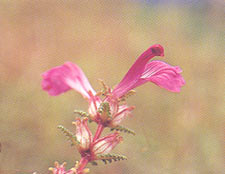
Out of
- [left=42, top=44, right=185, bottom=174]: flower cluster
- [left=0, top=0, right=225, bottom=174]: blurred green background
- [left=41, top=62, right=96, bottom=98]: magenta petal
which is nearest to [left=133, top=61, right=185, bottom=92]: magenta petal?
[left=42, top=44, right=185, bottom=174]: flower cluster

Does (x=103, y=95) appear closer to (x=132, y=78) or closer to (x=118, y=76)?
(x=132, y=78)

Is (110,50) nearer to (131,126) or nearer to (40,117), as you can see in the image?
(131,126)

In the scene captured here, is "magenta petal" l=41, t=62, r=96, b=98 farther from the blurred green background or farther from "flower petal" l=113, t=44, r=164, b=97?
the blurred green background

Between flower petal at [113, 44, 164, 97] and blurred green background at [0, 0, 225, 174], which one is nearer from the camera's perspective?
flower petal at [113, 44, 164, 97]

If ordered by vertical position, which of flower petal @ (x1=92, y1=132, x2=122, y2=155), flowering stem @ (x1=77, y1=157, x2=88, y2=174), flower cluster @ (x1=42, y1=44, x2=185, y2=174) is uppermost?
flower cluster @ (x1=42, y1=44, x2=185, y2=174)

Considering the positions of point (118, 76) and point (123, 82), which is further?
point (118, 76)

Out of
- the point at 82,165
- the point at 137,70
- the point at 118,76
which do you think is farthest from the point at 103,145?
the point at 118,76
